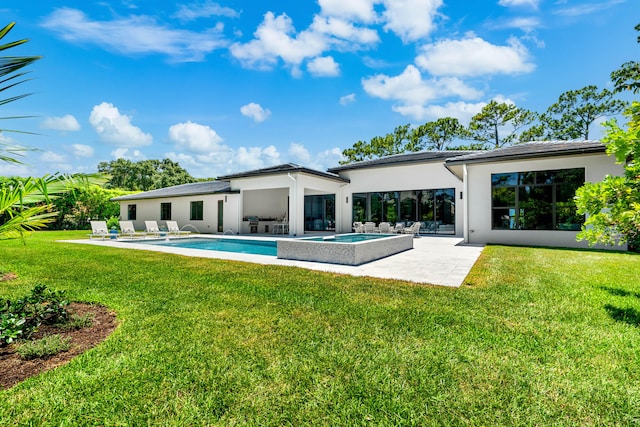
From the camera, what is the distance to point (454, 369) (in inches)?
119

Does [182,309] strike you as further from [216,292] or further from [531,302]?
[531,302]

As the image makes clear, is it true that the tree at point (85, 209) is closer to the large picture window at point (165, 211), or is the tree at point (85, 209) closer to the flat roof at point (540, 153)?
the large picture window at point (165, 211)

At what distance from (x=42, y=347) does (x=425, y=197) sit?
1964 cm

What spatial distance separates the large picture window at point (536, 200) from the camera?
13141mm

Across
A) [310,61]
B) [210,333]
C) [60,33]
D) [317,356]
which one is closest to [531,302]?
[317,356]

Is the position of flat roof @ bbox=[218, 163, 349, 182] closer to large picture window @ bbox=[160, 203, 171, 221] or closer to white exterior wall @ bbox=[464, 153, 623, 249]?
large picture window @ bbox=[160, 203, 171, 221]

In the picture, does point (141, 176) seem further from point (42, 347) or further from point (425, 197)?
point (42, 347)

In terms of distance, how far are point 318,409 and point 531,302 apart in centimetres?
459

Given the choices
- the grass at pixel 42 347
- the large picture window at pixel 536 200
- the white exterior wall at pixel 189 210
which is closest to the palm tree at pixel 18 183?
the grass at pixel 42 347

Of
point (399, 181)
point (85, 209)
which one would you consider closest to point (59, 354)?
point (399, 181)

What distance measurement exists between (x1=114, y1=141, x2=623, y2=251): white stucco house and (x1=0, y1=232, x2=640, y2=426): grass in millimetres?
8407

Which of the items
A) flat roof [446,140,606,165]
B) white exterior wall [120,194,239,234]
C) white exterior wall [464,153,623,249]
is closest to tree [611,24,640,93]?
flat roof [446,140,606,165]

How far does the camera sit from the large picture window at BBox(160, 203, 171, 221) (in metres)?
26.3

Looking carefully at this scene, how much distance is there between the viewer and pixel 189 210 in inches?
970
